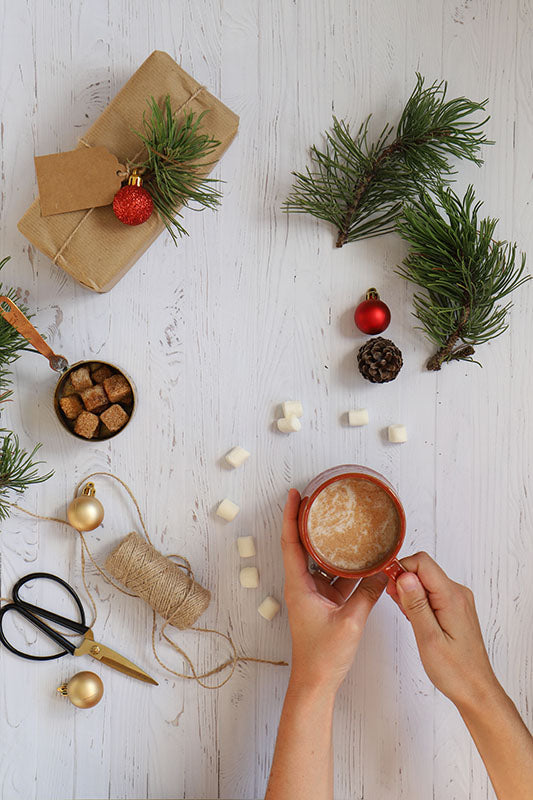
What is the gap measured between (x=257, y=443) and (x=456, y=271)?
48 centimetres

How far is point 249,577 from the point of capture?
48.1 inches

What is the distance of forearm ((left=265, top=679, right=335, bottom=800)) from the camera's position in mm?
1108

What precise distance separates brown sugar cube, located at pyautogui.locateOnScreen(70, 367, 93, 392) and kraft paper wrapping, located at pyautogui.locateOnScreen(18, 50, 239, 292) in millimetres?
156

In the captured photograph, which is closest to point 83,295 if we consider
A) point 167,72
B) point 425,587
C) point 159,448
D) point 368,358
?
point 159,448

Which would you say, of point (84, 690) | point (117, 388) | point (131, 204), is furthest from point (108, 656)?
point (131, 204)

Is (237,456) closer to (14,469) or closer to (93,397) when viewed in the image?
(93,397)

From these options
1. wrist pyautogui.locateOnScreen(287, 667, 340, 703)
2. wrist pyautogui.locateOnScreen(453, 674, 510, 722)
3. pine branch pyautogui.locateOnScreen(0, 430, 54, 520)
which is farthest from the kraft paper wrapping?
wrist pyautogui.locateOnScreen(453, 674, 510, 722)

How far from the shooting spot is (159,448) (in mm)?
1241

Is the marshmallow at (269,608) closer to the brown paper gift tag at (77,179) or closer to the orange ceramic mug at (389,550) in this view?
the orange ceramic mug at (389,550)

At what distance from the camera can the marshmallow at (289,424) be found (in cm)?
120

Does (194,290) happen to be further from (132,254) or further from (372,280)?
(372,280)

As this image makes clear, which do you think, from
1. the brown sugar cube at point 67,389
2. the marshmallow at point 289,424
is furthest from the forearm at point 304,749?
the brown sugar cube at point 67,389

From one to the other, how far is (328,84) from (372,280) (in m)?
0.38

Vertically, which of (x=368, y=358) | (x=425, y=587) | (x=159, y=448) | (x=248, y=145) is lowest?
(x=425, y=587)
